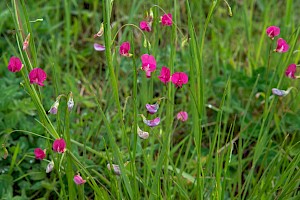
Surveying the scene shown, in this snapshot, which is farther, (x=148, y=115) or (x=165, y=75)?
(x=148, y=115)

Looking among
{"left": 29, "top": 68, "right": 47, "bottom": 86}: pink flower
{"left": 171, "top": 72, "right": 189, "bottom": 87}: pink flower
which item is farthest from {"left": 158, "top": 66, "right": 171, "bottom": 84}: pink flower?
{"left": 29, "top": 68, "right": 47, "bottom": 86}: pink flower

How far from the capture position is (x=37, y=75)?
1.35 meters

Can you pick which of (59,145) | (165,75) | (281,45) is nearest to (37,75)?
(59,145)

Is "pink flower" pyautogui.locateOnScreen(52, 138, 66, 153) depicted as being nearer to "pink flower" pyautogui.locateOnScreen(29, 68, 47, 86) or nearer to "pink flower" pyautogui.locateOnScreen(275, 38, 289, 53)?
"pink flower" pyautogui.locateOnScreen(29, 68, 47, 86)

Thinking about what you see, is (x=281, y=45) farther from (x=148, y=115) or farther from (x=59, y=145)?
(x=59, y=145)

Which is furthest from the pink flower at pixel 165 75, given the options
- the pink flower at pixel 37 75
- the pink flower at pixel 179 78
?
the pink flower at pixel 37 75

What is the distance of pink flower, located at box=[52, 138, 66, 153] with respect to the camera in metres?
1.34

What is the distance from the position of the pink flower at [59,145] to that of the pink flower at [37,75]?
0.46 ft

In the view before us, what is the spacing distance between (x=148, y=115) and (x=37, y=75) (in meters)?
0.32

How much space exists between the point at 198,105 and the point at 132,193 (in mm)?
272

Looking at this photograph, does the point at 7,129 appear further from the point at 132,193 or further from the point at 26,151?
the point at 132,193

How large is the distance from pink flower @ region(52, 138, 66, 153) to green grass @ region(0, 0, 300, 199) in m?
0.03

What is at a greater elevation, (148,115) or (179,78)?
(179,78)

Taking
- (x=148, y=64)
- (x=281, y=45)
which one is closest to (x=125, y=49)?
(x=148, y=64)
